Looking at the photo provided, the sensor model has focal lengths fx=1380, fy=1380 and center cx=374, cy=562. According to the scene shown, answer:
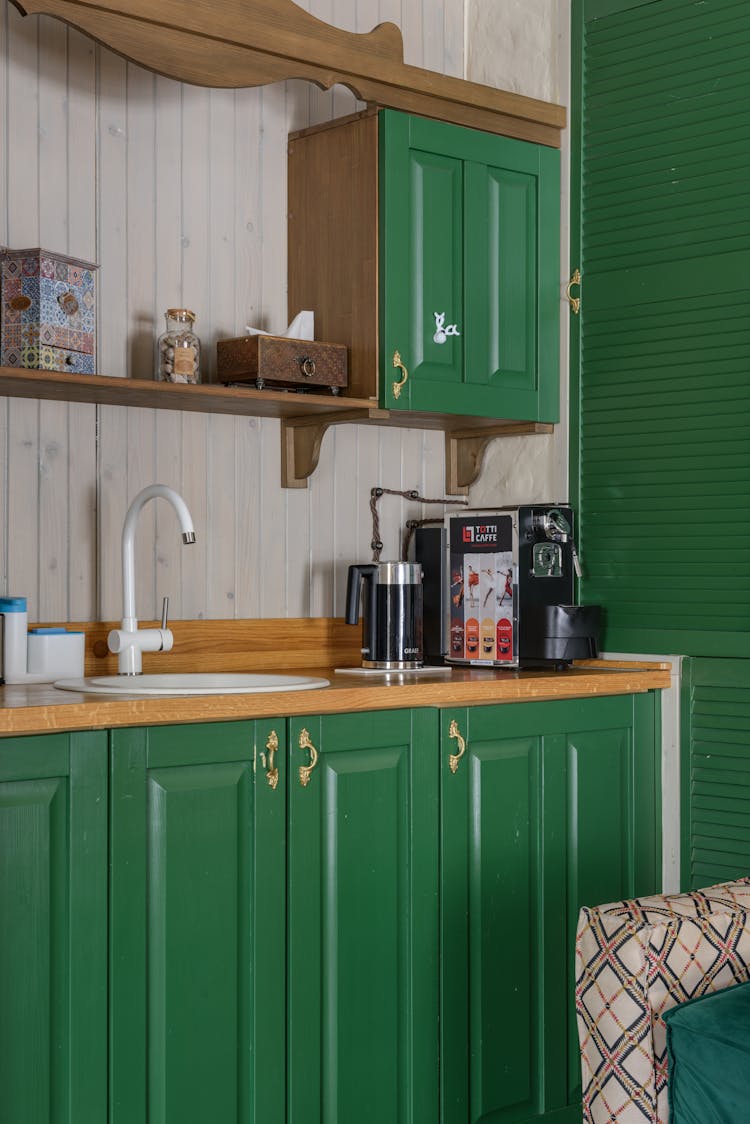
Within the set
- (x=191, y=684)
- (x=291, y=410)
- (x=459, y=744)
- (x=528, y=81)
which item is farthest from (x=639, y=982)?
(x=528, y=81)

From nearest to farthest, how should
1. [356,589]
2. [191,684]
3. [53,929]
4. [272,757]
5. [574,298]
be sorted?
[53,929] < [272,757] < [191,684] < [356,589] < [574,298]

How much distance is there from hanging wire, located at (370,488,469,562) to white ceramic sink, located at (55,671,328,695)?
52 cm

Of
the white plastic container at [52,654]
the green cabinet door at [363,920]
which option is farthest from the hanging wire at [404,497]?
the white plastic container at [52,654]

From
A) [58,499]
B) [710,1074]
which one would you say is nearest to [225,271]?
[58,499]

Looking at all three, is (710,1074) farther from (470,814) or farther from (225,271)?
(225,271)

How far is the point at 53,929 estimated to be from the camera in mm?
2059

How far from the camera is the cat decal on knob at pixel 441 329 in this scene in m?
2.94

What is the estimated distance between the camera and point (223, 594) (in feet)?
9.70

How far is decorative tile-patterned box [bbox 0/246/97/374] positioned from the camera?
8.12ft

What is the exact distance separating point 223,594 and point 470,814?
2.40 feet

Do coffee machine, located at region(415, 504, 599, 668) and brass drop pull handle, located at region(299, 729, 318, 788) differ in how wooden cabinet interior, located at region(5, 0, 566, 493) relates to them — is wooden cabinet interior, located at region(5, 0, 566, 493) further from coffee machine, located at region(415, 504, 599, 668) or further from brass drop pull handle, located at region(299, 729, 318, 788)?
brass drop pull handle, located at region(299, 729, 318, 788)

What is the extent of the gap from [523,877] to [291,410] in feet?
3.51

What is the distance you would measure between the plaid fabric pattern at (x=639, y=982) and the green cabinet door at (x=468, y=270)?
141cm

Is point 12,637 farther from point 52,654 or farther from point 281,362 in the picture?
point 281,362
